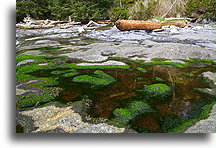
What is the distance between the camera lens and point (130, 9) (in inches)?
737

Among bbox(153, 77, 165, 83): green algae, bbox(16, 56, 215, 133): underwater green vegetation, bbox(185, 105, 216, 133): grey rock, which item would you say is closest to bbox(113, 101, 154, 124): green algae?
bbox(16, 56, 215, 133): underwater green vegetation

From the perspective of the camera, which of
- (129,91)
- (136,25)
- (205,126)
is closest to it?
(205,126)

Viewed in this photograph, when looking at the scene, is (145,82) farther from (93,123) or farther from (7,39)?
(7,39)

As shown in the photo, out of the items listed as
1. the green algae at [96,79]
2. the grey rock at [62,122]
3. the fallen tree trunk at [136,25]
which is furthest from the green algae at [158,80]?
the fallen tree trunk at [136,25]

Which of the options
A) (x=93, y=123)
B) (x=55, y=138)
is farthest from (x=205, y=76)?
(x=55, y=138)

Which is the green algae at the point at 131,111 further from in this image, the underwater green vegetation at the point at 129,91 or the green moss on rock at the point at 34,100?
the green moss on rock at the point at 34,100

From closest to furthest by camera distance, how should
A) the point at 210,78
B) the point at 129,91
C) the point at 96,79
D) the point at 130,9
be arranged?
the point at 129,91 → the point at 96,79 → the point at 210,78 → the point at 130,9

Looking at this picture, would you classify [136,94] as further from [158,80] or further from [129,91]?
[158,80]

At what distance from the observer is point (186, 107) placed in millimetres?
3164

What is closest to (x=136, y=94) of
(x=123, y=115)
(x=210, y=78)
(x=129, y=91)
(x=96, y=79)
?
(x=129, y=91)

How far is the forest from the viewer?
1386 centimetres

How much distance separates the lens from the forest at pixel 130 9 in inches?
546

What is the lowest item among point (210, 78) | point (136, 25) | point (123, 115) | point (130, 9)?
point (123, 115)

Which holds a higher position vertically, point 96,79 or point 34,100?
point 96,79
